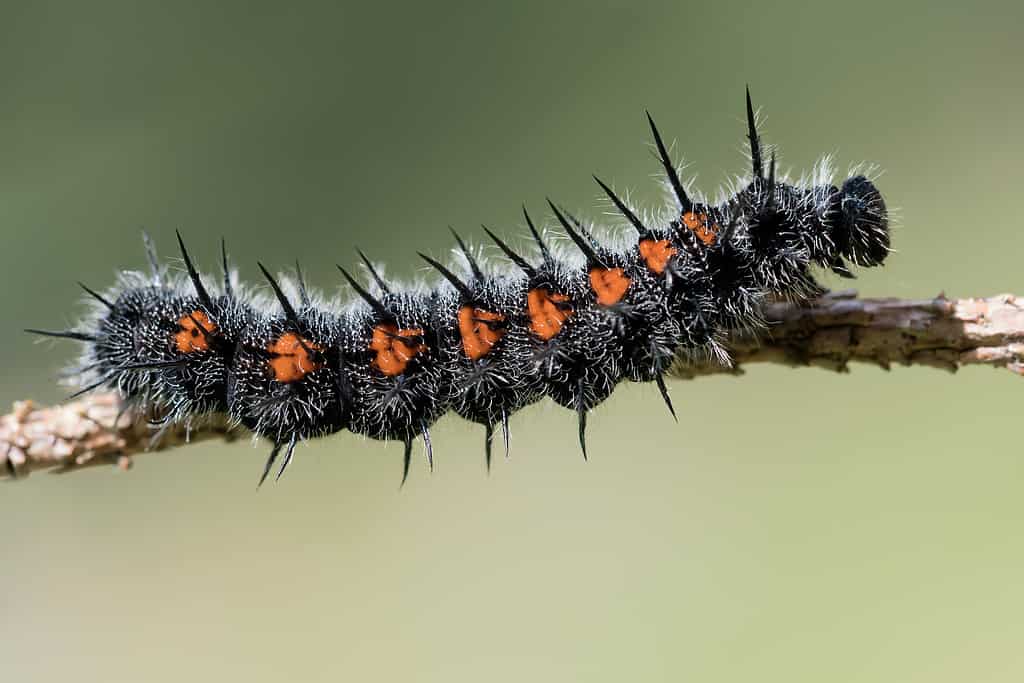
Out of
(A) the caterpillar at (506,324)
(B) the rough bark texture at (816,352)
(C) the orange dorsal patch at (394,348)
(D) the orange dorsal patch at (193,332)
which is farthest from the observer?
(D) the orange dorsal patch at (193,332)

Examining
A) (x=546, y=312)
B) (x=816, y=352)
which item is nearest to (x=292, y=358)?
(x=546, y=312)

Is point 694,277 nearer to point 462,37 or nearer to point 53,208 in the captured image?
point 462,37

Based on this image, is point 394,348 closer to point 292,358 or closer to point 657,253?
point 292,358

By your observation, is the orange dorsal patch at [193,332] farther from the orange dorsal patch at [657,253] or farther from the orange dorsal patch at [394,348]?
the orange dorsal patch at [657,253]

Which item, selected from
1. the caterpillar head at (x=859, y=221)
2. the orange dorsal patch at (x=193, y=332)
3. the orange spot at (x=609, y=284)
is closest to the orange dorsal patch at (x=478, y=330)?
the orange spot at (x=609, y=284)

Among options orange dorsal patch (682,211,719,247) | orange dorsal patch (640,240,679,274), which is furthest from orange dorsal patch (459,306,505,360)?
orange dorsal patch (682,211,719,247)

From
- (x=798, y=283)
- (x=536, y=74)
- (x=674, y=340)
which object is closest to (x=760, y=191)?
(x=798, y=283)

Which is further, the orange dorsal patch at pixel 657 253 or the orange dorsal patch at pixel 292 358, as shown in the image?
the orange dorsal patch at pixel 292 358

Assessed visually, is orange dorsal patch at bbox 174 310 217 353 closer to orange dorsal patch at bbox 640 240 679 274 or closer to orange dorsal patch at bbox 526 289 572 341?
orange dorsal patch at bbox 526 289 572 341
